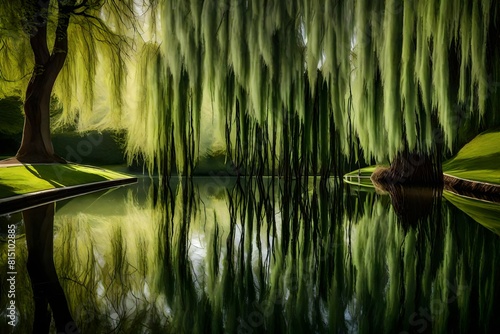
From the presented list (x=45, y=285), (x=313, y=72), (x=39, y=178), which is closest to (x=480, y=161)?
(x=313, y=72)

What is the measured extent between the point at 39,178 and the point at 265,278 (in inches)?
279

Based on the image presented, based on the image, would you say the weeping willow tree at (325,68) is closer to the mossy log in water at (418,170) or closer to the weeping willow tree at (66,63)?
the mossy log in water at (418,170)

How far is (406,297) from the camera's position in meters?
1.81

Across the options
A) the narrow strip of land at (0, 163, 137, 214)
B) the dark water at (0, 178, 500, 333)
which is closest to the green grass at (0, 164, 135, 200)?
the narrow strip of land at (0, 163, 137, 214)

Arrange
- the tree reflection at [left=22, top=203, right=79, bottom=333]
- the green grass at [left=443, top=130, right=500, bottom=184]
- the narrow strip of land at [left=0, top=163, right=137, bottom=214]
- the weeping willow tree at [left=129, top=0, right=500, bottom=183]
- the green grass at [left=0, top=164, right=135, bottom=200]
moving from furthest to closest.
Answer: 1. the green grass at [left=443, top=130, right=500, bottom=184]
2. the green grass at [left=0, top=164, right=135, bottom=200]
3. the narrow strip of land at [left=0, top=163, right=137, bottom=214]
4. the weeping willow tree at [left=129, top=0, right=500, bottom=183]
5. the tree reflection at [left=22, top=203, right=79, bottom=333]

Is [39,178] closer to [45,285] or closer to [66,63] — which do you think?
[66,63]

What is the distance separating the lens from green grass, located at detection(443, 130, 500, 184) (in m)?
7.84

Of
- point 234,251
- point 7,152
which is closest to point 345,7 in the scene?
point 234,251

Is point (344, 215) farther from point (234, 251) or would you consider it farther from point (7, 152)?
point (7, 152)

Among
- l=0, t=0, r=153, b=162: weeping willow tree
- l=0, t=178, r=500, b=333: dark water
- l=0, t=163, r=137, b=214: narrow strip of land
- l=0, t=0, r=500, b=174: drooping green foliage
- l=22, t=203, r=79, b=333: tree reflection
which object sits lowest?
l=0, t=178, r=500, b=333: dark water

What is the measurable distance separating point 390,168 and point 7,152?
1901 cm

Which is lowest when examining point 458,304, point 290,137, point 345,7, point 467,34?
point 458,304

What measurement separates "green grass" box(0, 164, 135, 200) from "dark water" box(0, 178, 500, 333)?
2999mm

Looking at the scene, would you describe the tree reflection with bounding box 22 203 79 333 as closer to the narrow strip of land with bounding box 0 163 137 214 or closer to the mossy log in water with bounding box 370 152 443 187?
the narrow strip of land with bounding box 0 163 137 214
